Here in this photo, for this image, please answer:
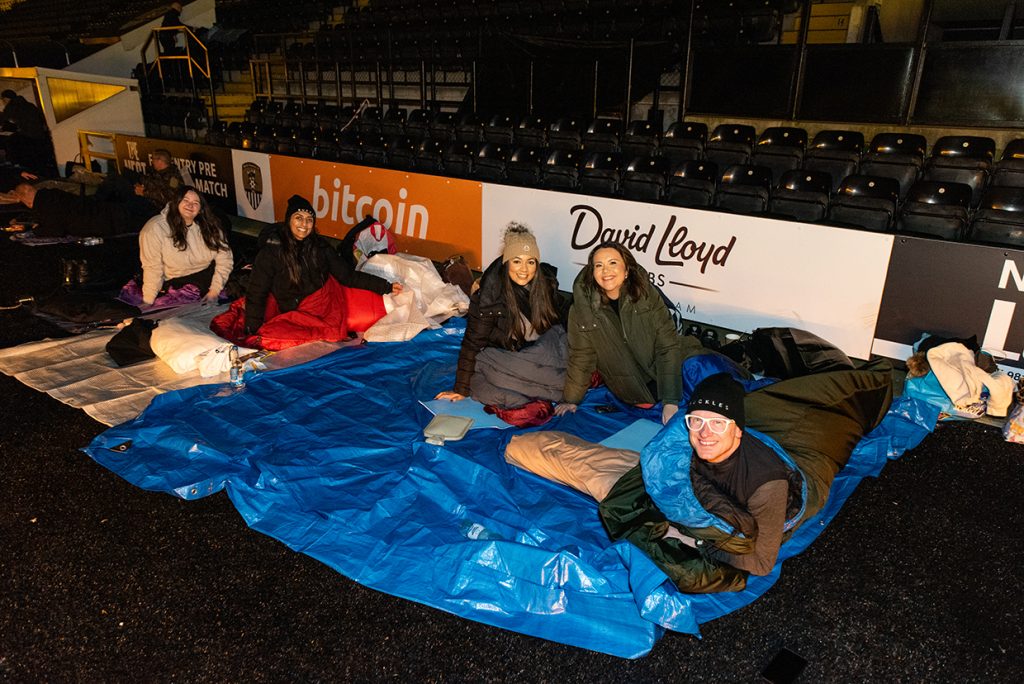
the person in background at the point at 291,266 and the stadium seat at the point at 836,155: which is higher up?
the stadium seat at the point at 836,155

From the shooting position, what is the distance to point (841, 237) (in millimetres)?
4570

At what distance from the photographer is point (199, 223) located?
5.88 m

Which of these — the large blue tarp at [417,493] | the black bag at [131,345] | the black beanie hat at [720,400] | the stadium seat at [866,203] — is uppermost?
the stadium seat at [866,203]

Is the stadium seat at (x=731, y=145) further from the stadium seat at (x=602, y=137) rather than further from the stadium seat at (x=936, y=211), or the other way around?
the stadium seat at (x=936, y=211)

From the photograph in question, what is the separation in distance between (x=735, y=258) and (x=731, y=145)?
1.88m

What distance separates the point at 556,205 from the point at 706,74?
10.6 ft

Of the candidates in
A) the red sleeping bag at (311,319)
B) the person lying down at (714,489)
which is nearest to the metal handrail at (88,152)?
the red sleeping bag at (311,319)

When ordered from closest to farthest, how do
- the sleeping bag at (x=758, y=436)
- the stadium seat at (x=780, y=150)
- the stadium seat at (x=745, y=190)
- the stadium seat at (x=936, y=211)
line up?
the sleeping bag at (x=758, y=436), the stadium seat at (x=936, y=211), the stadium seat at (x=745, y=190), the stadium seat at (x=780, y=150)

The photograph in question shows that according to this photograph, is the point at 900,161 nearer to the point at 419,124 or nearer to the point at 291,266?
the point at 291,266

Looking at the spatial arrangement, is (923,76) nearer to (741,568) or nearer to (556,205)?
(556,205)

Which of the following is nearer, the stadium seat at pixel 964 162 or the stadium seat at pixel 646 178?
the stadium seat at pixel 964 162

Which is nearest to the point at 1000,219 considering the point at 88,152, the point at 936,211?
the point at 936,211

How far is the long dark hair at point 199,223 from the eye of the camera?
5676 millimetres

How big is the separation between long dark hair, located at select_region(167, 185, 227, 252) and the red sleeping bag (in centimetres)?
88
